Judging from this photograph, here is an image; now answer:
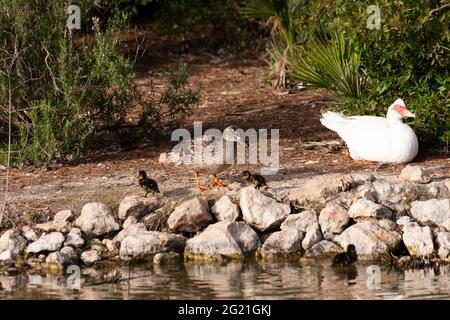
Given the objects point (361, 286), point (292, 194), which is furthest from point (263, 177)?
point (361, 286)

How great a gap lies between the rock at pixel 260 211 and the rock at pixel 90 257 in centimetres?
160

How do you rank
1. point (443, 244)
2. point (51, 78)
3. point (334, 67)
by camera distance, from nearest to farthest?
point (443, 244)
point (51, 78)
point (334, 67)

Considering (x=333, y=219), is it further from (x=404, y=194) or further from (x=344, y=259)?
(x=404, y=194)

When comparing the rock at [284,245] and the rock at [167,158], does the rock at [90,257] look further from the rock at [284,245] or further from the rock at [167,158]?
the rock at [167,158]

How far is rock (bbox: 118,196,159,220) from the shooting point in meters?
12.2

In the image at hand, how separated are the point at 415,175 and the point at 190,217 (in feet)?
8.21

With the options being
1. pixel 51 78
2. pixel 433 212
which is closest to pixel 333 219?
pixel 433 212

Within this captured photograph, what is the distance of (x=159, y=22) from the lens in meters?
22.1

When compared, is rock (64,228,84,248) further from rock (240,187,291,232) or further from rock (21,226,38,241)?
rock (240,187,291,232)

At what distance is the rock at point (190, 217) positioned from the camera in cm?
1201

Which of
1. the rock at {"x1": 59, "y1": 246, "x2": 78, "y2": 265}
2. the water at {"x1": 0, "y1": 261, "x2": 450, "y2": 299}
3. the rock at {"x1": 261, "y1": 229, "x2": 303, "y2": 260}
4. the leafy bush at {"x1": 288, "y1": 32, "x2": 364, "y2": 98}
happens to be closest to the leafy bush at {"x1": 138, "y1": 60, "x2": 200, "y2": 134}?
the leafy bush at {"x1": 288, "y1": 32, "x2": 364, "y2": 98}

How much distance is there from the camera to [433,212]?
39.1ft

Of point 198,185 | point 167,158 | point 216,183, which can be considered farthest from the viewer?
point 167,158

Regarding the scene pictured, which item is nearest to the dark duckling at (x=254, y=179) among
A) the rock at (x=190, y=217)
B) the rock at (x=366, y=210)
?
the rock at (x=190, y=217)
